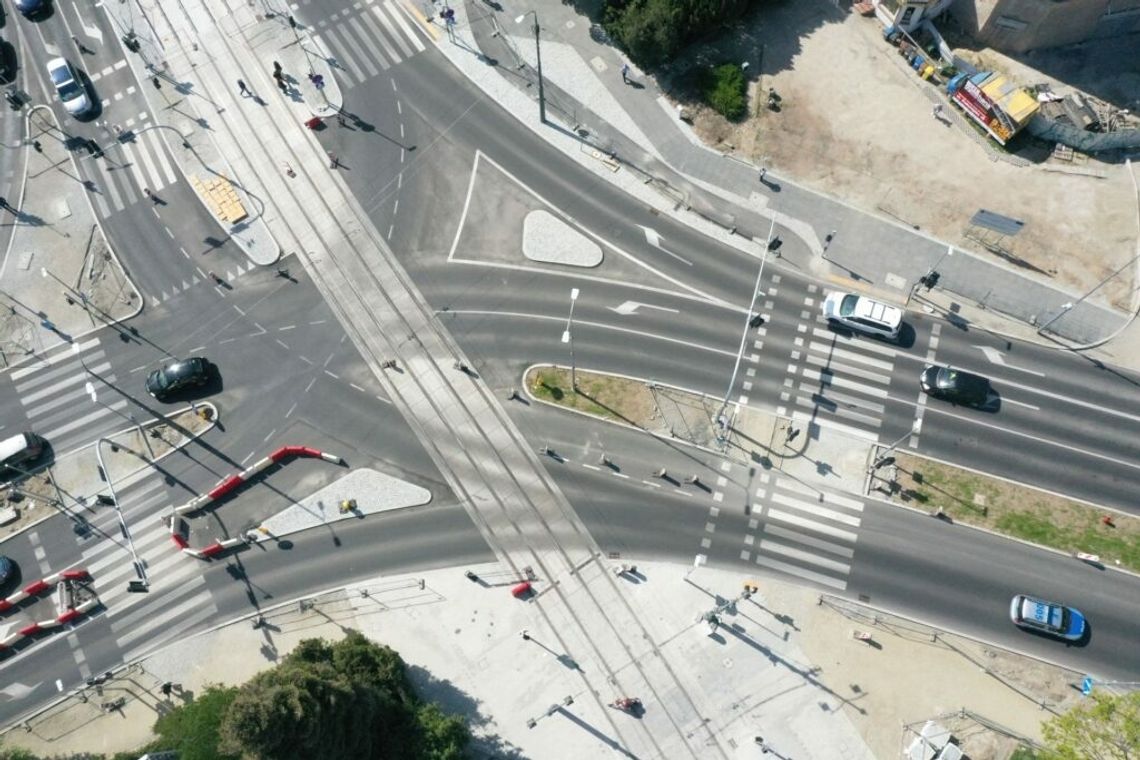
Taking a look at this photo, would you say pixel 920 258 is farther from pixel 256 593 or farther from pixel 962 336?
pixel 256 593

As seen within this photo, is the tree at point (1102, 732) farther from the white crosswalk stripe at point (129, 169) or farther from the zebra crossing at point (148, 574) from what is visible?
the white crosswalk stripe at point (129, 169)

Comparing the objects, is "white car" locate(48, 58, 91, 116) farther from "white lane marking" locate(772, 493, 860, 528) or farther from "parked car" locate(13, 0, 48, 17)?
"white lane marking" locate(772, 493, 860, 528)

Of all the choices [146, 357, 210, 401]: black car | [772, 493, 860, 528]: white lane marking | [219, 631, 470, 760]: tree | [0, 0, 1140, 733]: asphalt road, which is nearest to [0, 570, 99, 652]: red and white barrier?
[0, 0, 1140, 733]: asphalt road

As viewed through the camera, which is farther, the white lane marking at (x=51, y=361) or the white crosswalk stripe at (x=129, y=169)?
the white crosswalk stripe at (x=129, y=169)

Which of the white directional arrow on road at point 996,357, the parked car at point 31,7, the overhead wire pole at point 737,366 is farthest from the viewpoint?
the parked car at point 31,7

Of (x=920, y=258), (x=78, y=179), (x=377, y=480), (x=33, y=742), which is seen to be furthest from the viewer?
(x=78, y=179)

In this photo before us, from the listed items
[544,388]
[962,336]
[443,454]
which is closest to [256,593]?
[443,454]

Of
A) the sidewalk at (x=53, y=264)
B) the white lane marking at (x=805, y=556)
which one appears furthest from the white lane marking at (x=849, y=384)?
the sidewalk at (x=53, y=264)
